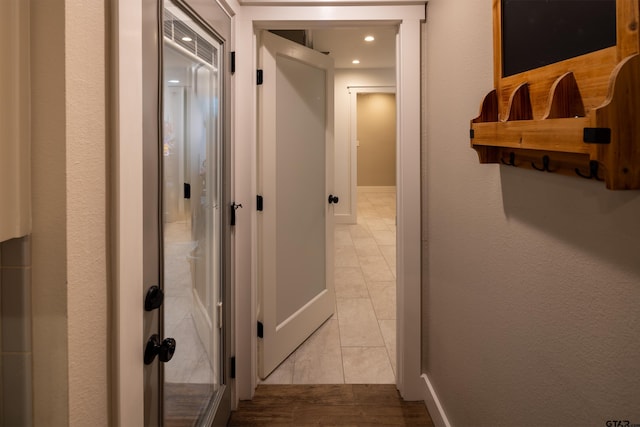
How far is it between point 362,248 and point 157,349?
5076mm

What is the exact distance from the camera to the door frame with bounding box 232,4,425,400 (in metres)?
2.29

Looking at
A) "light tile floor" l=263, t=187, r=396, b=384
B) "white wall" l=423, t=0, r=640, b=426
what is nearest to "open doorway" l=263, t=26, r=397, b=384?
"light tile floor" l=263, t=187, r=396, b=384

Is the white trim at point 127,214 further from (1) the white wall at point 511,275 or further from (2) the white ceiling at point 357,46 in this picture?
(2) the white ceiling at point 357,46

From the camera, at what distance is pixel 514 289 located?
4.26 ft

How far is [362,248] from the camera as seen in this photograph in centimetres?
615

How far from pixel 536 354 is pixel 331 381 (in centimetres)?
167

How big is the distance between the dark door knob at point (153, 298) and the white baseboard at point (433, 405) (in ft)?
5.06

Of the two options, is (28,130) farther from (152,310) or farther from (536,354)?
(536,354)

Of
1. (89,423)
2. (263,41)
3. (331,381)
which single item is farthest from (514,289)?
(263,41)

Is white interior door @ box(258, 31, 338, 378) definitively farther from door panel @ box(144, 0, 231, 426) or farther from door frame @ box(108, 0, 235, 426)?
door frame @ box(108, 0, 235, 426)

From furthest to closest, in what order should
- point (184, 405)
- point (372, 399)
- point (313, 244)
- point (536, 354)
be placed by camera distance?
point (313, 244), point (372, 399), point (184, 405), point (536, 354)

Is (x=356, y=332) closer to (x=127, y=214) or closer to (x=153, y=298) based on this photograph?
(x=153, y=298)

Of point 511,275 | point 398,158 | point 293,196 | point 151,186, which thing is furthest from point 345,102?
point 151,186

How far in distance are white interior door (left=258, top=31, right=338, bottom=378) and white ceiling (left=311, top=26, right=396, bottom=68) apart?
190 centimetres
